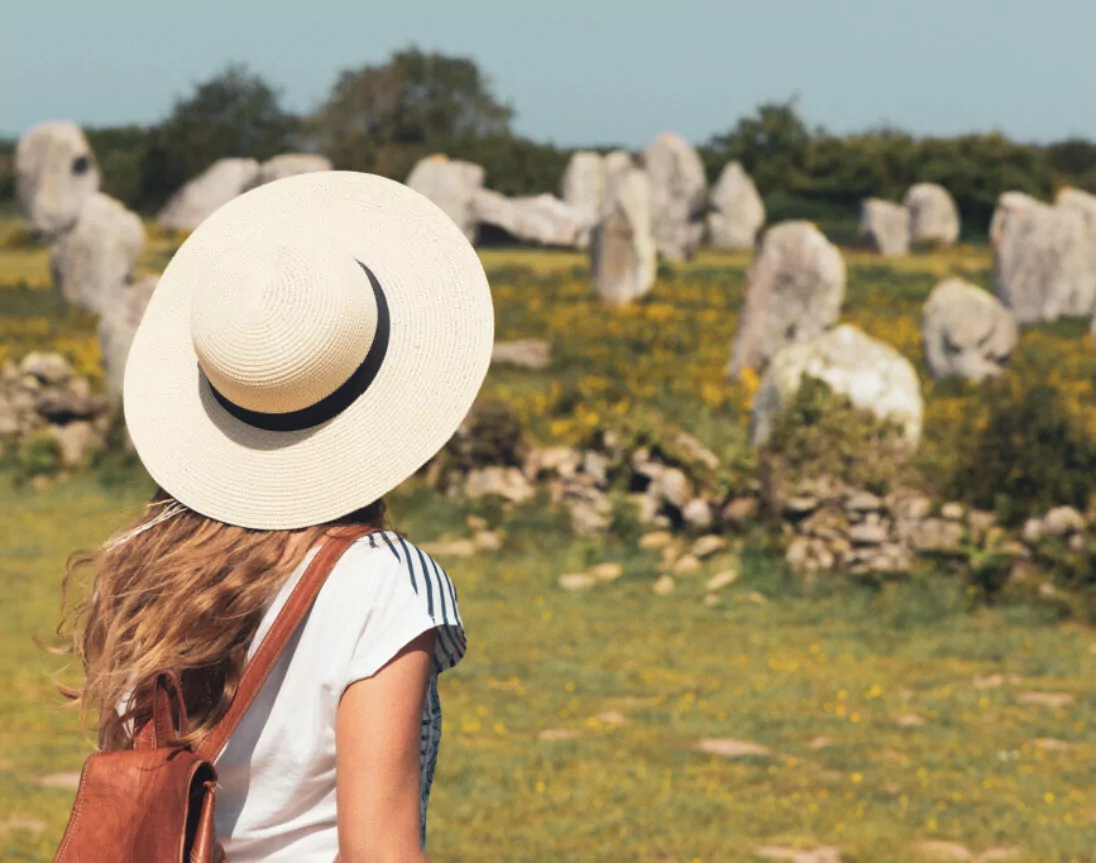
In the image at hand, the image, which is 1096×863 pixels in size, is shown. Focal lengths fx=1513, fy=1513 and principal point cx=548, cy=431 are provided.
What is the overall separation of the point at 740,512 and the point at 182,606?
29.6 feet

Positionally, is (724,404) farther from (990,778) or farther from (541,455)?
(990,778)

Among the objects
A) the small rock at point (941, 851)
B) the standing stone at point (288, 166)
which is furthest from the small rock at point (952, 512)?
the standing stone at point (288, 166)

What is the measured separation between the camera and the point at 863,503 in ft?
33.3

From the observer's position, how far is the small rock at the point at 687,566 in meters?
10.3

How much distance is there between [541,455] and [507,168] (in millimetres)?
33238

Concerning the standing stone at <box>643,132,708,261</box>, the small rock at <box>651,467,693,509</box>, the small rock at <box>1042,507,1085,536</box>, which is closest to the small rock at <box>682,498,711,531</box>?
the small rock at <box>651,467,693,509</box>

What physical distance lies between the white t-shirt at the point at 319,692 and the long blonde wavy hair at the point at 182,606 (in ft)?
0.14

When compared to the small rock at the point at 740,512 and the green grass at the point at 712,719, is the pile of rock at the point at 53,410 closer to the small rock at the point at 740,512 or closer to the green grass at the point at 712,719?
the green grass at the point at 712,719

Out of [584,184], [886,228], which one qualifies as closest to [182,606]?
[886,228]

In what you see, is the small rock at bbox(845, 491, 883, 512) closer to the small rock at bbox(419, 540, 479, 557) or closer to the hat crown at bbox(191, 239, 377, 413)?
the small rock at bbox(419, 540, 479, 557)

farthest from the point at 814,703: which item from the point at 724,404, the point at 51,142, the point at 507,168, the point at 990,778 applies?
the point at 507,168

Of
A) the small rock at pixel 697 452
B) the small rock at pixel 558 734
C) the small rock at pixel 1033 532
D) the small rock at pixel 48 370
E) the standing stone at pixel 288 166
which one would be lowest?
the small rock at pixel 558 734

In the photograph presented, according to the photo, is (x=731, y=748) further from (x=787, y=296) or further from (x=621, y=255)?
(x=621, y=255)

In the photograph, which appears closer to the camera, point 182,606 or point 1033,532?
point 182,606
